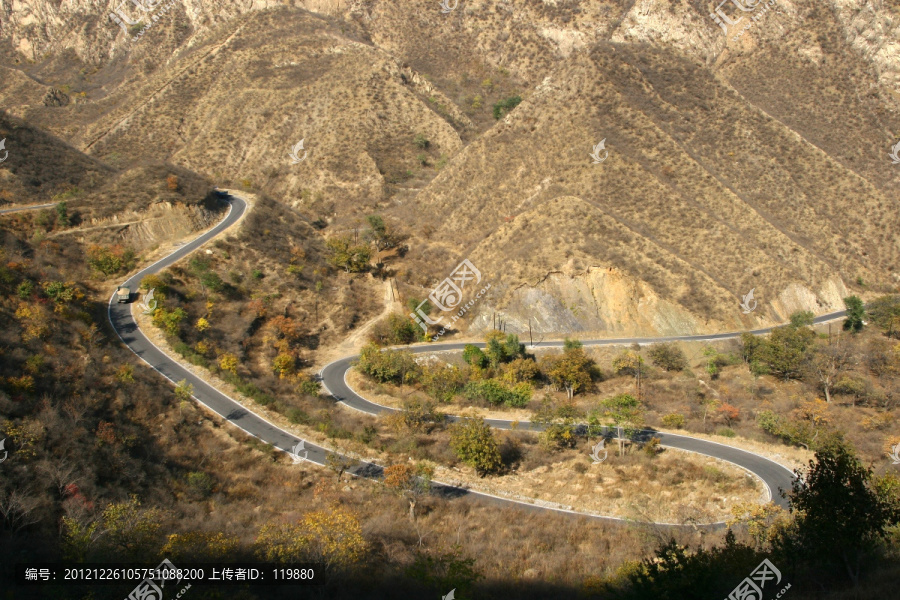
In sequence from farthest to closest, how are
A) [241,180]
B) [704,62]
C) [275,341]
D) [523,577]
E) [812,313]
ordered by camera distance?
[704,62] < [241,180] < [812,313] < [275,341] < [523,577]

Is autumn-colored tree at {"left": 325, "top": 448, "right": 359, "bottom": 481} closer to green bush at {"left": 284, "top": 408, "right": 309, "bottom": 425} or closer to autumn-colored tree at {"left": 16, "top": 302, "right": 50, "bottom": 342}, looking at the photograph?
green bush at {"left": 284, "top": 408, "right": 309, "bottom": 425}

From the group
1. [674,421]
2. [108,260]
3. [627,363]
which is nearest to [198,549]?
[674,421]

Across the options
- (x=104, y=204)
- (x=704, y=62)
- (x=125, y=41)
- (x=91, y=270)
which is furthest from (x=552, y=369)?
(x=125, y=41)

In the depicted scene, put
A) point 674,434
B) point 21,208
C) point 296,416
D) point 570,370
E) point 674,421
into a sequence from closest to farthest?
point 296,416 → point 674,434 → point 674,421 → point 570,370 → point 21,208

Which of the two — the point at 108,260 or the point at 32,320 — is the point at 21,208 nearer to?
the point at 108,260

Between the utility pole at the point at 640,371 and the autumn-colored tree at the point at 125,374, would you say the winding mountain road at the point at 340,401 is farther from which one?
the utility pole at the point at 640,371

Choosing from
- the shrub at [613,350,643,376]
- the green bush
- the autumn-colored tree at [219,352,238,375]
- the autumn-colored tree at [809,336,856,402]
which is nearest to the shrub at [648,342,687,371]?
the shrub at [613,350,643,376]

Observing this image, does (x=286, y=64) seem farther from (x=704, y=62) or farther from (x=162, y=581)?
(x=162, y=581)

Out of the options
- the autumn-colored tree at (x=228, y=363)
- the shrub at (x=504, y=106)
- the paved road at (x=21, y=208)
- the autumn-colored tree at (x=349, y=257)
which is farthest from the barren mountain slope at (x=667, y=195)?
the paved road at (x=21, y=208)
